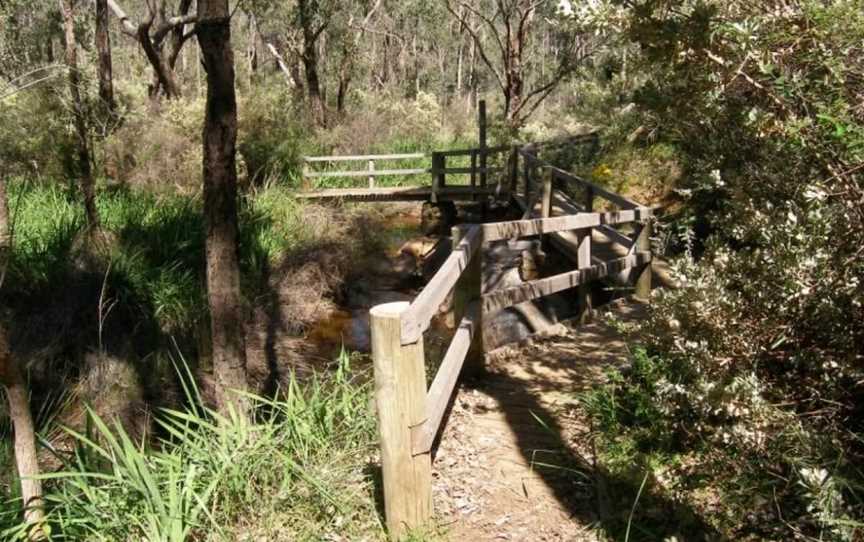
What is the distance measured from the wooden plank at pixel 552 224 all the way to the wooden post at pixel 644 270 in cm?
36

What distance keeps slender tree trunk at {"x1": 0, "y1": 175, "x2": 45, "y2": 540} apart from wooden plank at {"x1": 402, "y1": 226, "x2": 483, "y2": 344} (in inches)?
62.1

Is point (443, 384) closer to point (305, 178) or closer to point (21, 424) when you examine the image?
point (21, 424)

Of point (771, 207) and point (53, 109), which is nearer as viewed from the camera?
point (771, 207)

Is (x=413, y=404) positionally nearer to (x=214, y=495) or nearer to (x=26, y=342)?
(x=214, y=495)

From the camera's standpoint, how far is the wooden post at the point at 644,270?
7.88m

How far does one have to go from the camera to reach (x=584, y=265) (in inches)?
277

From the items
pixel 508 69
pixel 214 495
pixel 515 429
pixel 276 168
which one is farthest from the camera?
pixel 508 69

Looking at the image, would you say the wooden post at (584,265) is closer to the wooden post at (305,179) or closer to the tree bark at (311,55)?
the wooden post at (305,179)

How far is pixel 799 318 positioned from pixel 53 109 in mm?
10409

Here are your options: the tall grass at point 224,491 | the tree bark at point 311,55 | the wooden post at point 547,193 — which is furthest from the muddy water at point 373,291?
the tree bark at point 311,55

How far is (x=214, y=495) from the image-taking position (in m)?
3.34

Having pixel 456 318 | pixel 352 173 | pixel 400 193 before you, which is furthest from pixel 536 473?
pixel 352 173

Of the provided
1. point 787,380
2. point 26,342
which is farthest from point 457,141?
point 787,380

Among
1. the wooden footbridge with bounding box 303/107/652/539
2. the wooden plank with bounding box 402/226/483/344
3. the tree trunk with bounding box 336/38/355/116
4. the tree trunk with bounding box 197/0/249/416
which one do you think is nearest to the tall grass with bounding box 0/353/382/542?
the wooden footbridge with bounding box 303/107/652/539
